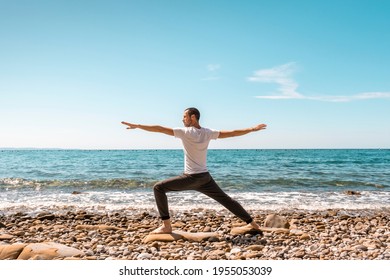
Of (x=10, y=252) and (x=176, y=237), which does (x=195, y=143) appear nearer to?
(x=176, y=237)

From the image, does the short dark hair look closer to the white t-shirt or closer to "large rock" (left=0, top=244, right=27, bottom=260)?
the white t-shirt

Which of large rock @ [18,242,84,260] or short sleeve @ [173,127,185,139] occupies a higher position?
short sleeve @ [173,127,185,139]

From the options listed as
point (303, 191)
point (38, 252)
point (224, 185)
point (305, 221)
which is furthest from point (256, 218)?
point (224, 185)

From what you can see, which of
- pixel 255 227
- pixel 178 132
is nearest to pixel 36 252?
pixel 178 132

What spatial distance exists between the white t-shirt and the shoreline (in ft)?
4.85

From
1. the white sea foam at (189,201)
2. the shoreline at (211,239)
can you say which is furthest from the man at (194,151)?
the white sea foam at (189,201)

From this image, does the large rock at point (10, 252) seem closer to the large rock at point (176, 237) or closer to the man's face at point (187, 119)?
the large rock at point (176, 237)

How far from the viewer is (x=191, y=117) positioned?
6.43m

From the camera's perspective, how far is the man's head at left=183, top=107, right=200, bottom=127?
644cm

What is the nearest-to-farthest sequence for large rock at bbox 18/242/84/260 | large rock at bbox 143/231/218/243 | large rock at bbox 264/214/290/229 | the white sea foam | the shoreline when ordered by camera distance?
large rock at bbox 18/242/84/260
the shoreline
large rock at bbox 143/231/218/243
large rock at bbox 264/214/290/229
the white sea foam

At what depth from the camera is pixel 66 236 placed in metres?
7.52

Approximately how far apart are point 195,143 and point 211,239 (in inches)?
79.4

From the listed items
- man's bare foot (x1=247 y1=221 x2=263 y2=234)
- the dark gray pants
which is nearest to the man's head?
the dark gray pants
